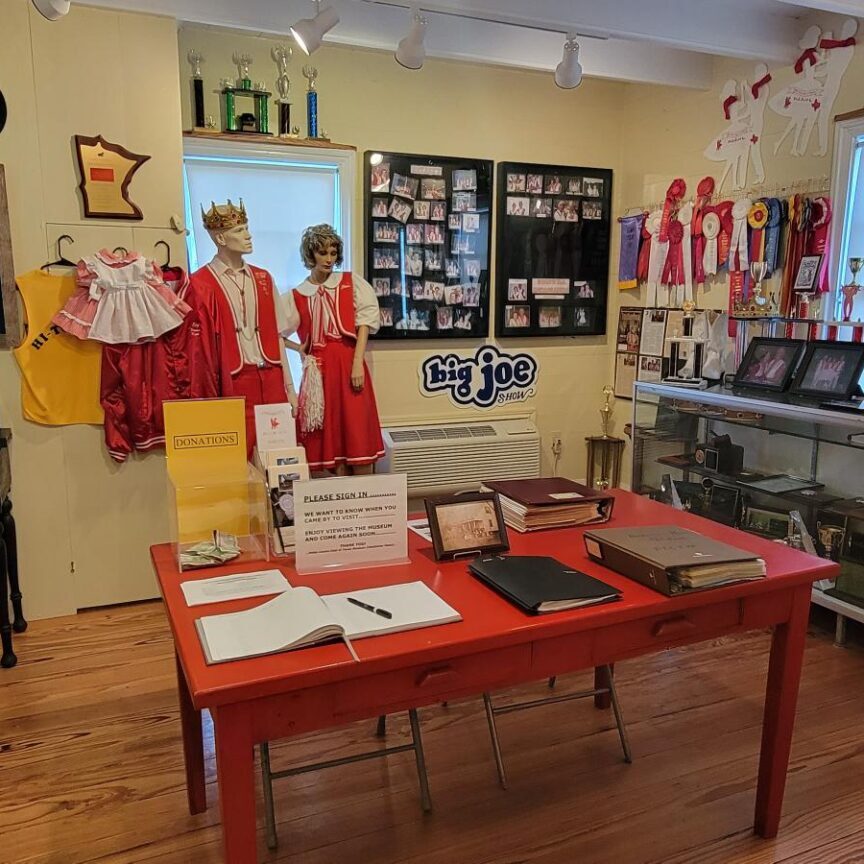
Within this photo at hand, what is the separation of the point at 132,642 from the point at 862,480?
121 inches

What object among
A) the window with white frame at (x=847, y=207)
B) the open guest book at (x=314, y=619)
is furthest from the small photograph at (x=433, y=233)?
the open guest book at (x=314, y=619)

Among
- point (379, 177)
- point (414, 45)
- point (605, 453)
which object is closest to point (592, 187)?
point (379, 177)

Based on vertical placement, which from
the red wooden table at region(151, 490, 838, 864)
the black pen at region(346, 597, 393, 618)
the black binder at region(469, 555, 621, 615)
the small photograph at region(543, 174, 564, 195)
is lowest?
the red wooden table at region(151, 490, 838, 864)

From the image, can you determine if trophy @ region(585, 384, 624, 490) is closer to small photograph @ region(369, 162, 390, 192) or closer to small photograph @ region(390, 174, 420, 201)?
small photograph @ region(390, 174, 420, 201)

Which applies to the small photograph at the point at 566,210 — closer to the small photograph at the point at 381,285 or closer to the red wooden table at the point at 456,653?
the small photograph at the point at 381,285

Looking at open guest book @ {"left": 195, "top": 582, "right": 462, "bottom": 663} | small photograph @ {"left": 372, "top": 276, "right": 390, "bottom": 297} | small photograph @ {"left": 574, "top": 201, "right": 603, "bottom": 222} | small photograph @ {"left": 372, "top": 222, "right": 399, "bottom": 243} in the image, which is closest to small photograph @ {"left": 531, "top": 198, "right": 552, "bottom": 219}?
small photograph @ {"left": 574, "top": 201, "right": 603, "bottom": 222}

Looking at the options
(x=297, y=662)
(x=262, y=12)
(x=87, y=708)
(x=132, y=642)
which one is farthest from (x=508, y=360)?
(x=297, y=662)

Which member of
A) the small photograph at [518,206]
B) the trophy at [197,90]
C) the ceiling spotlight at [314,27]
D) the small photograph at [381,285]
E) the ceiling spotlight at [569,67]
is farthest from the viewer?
the small photograph at [518,206]

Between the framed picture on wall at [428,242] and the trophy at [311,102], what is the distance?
33 cm

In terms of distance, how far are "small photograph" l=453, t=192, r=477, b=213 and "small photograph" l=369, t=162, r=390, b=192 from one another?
41cm

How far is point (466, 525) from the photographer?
1.96 m

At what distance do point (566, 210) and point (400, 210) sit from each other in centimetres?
105

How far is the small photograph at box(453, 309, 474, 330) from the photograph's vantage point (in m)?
4.39

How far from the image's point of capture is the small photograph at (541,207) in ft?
14.5
